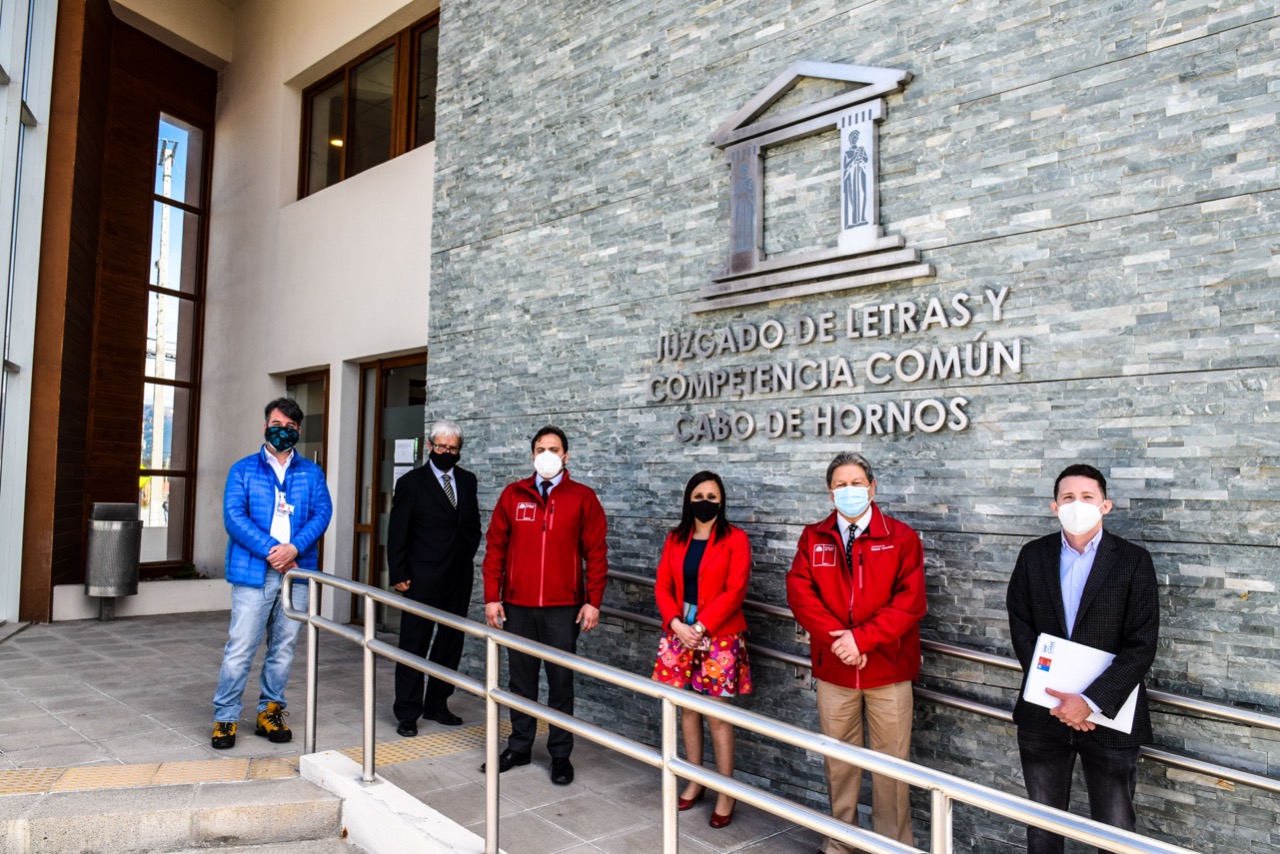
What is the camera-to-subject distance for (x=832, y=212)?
4.31 metres

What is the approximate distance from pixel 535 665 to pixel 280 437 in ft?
5.27

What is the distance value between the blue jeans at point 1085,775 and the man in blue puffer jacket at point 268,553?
3.19 metres

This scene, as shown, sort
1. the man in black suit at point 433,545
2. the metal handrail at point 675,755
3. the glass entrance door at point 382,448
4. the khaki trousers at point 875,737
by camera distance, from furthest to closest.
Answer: the glass entrance door at point 382,448 → the man in black suit at point 433,545 → the khaki trousers at point 875,737 → the metal handrail at point 675,755

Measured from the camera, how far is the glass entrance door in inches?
303

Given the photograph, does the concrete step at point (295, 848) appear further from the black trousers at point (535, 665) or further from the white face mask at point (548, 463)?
the white face mask at point (548, 463)

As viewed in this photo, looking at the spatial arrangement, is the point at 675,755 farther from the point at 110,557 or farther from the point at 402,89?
the point at 110,557

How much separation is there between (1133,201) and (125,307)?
31.4 feet

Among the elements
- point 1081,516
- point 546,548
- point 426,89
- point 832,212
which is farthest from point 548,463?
point 426,89

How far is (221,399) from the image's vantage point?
10.1 m

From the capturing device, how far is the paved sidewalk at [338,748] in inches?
147

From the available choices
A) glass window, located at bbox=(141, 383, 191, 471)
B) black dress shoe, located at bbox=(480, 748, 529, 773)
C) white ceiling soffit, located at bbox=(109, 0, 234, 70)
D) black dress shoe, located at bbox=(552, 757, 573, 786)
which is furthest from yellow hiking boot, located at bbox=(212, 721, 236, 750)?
white ceiling soffit, located at bbox=(109, 0, 234, 70)

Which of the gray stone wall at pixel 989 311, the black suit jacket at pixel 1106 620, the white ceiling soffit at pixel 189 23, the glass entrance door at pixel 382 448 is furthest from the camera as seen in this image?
the white ceiling soffit at pixel 189 23

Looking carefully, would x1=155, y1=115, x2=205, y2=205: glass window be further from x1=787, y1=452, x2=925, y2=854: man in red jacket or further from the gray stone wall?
A: x1=787, y1=452, x2=925, y2=854: man in red jacket

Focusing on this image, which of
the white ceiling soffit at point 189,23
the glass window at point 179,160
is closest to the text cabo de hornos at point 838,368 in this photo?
the glass window at point 179,160
